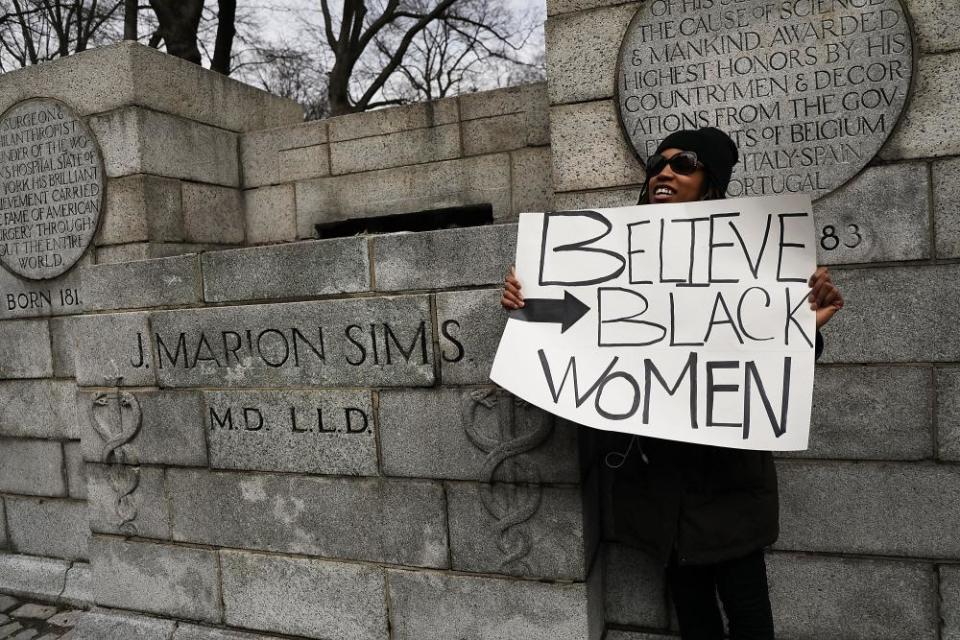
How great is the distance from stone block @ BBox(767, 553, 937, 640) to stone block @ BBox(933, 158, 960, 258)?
1.47m

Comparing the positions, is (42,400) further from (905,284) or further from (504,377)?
(905,284)

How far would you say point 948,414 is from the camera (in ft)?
10.2

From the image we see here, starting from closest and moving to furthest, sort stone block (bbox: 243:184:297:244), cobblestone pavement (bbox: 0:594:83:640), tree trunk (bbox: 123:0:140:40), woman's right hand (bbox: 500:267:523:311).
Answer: woman's right hand (bbox: 500:267:523:311), cobblestone pavement (bbox: 0:594:83:640), stone block (bbox: 243:184:297:244), tree trunk (bbox: 123:0:140:40)

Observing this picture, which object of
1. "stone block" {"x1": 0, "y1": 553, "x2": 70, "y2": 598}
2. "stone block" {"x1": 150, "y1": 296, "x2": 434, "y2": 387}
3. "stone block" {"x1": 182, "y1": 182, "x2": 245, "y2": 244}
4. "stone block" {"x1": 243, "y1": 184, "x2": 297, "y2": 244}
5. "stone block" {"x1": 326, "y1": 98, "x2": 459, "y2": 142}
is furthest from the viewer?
"stone block" {"x1": 243, "y1": 184, "x2": 297, "y2": 244}

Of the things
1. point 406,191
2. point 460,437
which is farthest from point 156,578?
point 406,191

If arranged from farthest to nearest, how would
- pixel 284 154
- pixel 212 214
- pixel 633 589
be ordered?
pixel 284 154
pixel 212 214
pixel 633 589

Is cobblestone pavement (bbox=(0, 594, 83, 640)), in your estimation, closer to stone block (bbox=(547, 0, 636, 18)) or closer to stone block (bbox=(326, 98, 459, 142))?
stone block (bbox=(326, 98, 459, 142))

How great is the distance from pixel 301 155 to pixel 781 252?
476 cm

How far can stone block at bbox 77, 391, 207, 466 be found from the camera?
11.9 feet

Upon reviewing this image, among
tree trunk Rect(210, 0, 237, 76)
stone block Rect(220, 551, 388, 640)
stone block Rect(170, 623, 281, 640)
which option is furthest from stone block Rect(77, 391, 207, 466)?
tree trunk Rect(210, 0, 237, 76)

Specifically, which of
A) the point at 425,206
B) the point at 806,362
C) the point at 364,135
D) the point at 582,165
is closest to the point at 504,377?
the point at 806,362

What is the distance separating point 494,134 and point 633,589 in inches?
140

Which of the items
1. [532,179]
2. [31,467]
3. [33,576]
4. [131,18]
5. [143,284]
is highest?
[131,18]

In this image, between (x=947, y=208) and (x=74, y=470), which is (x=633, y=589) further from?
(x=74, y=470)
